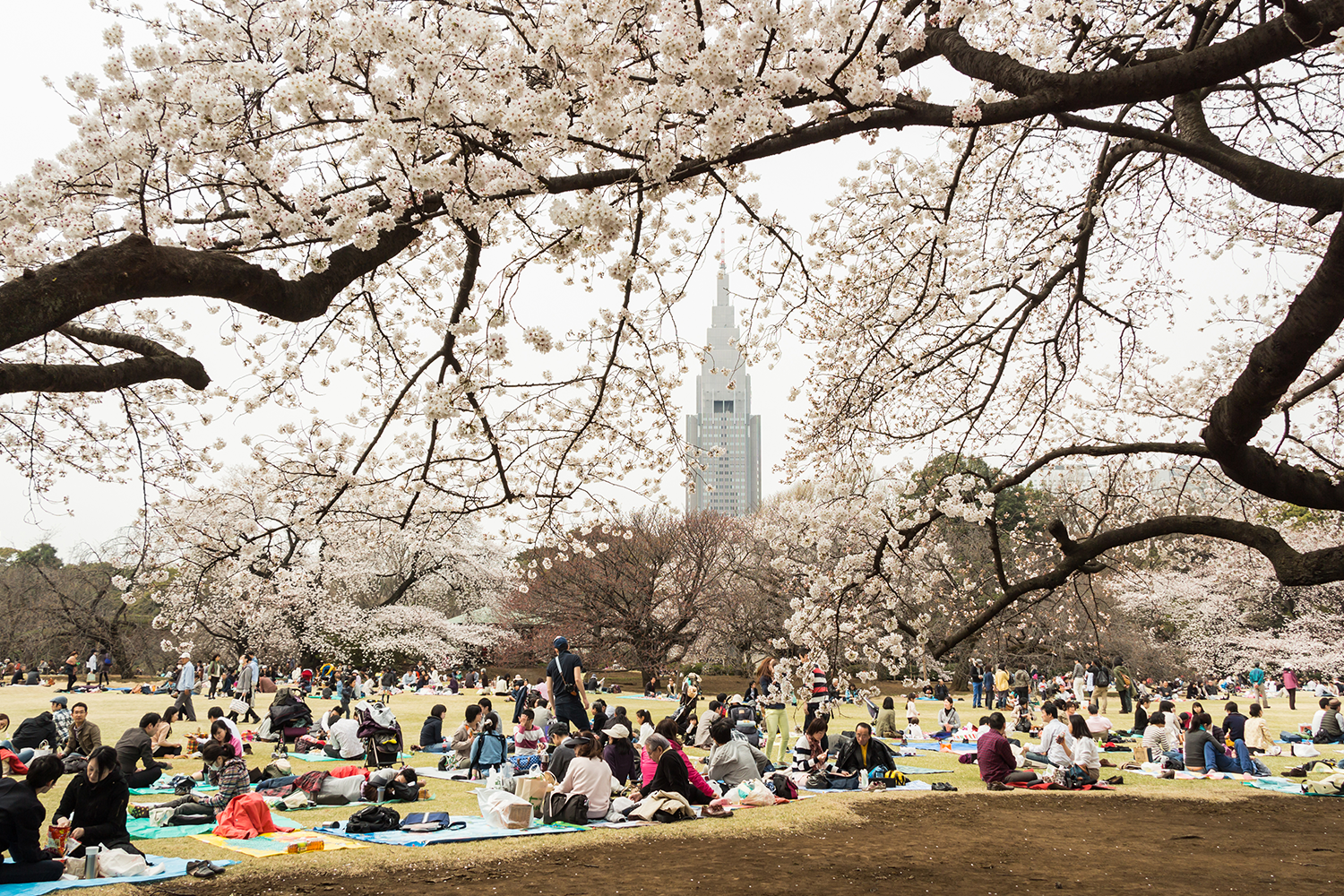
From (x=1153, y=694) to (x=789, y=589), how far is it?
35.4 ft

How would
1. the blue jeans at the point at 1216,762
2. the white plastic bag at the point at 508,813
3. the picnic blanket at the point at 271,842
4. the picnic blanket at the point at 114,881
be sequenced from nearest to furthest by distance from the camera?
the picnic blanket at the point at 114,881
the picnic blanket at the point at 271,842
the white plastic bag at the point at 508,813
the blue jeans at the point at 1216,762

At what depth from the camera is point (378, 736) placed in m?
10.3

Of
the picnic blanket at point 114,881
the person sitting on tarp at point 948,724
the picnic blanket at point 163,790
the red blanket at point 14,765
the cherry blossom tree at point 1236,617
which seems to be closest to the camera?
the picnic blanket at point 114,881

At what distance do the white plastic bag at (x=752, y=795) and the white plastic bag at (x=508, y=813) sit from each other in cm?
221

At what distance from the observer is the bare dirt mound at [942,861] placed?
5.14m

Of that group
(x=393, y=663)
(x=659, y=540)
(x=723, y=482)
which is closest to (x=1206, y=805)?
(x=659, y=540)

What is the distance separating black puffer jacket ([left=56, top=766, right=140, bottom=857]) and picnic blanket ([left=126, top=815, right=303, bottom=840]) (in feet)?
3.18

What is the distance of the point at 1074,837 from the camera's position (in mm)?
6848

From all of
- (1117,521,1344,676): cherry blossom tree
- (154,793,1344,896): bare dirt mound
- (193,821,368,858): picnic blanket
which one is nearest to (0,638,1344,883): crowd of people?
(193,821,368,858): picnic blanket

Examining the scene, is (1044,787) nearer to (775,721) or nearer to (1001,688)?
(775,721)

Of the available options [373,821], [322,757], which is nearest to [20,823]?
[373,821]

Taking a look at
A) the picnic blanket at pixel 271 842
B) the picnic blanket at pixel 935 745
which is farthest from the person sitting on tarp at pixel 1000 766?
the picnic blanket at pixel 271 842

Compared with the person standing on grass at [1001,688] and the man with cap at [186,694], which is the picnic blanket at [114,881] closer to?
the man with cap at [186,694]

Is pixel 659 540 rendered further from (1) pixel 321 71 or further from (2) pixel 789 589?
(1) pixel 321 71
